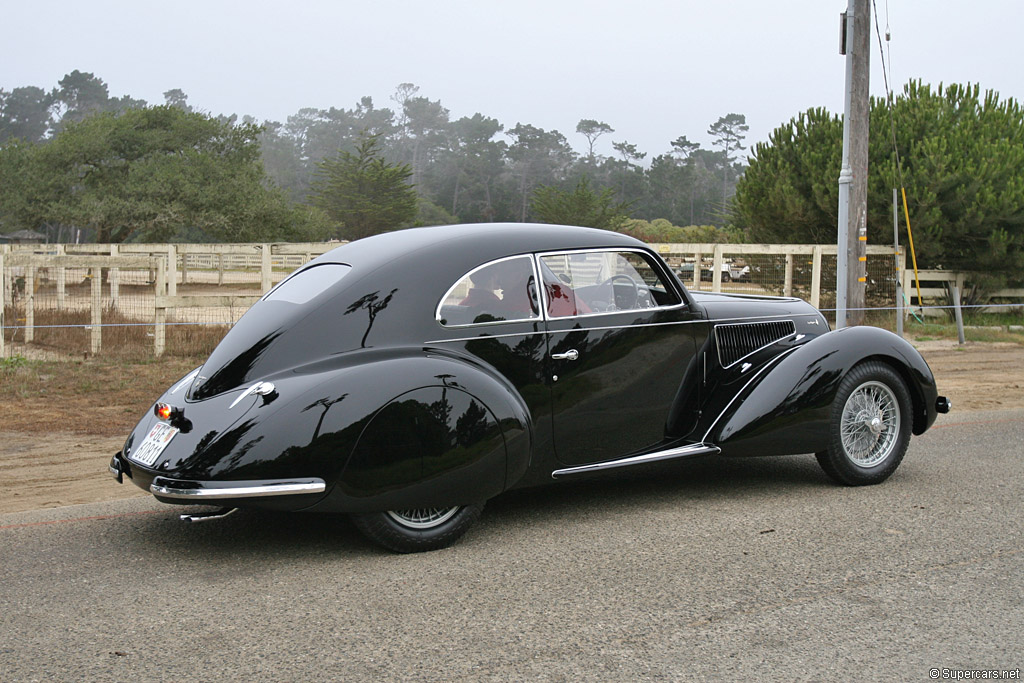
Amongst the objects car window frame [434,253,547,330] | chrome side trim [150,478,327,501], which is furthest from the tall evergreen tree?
chrome side trim [150,478,327,501]

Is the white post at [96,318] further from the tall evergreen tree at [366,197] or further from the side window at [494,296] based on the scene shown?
the tall evergreen tree at [366,197]

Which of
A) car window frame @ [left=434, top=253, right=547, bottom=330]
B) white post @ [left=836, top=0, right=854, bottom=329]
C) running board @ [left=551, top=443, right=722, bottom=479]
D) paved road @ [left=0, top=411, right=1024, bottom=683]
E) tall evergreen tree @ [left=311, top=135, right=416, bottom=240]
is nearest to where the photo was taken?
paved road @ [left=0, top=411, right=1024, bottom=683]

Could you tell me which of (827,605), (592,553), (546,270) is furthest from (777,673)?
(546,270)

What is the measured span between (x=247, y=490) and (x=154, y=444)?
2.24 ft

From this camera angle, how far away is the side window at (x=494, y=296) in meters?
5.18

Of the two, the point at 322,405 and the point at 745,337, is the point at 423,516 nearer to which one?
the point at 322,405

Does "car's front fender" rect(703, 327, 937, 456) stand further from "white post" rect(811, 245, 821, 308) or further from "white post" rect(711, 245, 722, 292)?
"white post" rect(811, 245, 821, 308)

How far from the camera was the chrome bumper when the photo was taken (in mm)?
4453

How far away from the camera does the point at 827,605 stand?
423 centimetres

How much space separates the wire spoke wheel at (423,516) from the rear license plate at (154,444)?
1.14 metres

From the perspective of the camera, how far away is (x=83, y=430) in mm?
8922

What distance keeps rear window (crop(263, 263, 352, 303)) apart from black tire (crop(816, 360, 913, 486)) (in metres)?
3.16

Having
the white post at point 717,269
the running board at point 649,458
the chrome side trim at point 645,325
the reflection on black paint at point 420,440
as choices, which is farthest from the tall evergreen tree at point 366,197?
the reflection on black paint at point 420,440
